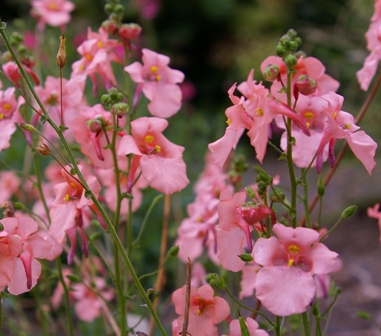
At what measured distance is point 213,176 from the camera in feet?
5.25

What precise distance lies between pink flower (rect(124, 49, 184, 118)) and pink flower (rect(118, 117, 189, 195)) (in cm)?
13

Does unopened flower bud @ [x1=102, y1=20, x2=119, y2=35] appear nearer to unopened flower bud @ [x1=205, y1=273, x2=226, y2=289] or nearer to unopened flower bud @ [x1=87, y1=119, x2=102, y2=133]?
unopened flower bud @ [x1=87, y1=119, x2=102, y2=133]

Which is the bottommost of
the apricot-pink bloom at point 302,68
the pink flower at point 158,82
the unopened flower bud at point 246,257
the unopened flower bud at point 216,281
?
the unopened flower bud at point 216,281

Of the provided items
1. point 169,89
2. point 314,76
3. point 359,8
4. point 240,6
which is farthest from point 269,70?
point 240,6

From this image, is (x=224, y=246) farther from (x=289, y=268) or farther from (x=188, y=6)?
(x=188, y=6)

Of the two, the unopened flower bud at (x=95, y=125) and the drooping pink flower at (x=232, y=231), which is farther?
the unopened flower bud at (x=95, y=125)

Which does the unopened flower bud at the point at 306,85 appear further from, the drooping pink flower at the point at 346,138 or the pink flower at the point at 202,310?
the pink flower at the point at 202,310

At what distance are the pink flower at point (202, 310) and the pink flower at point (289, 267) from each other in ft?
0.59

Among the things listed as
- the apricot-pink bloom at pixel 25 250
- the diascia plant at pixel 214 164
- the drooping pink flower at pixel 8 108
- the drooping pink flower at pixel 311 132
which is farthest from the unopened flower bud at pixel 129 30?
the apricot-pink bloom at pixel 25 250

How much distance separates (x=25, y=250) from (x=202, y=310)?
305 mm

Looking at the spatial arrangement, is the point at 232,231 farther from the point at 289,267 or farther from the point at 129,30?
the point at 129,30

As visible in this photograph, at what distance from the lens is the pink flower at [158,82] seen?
1280 millimetres

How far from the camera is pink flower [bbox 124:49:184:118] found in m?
1.28

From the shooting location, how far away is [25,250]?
0.98 metres
